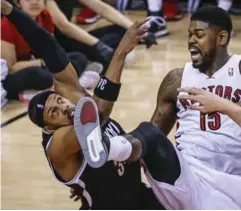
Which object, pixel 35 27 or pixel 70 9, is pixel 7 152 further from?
pixel 70 9

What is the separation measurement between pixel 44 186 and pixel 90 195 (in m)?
0.90

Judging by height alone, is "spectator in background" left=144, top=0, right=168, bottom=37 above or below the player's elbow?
below

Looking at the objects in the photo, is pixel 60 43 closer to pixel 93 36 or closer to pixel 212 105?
pixel 93 36

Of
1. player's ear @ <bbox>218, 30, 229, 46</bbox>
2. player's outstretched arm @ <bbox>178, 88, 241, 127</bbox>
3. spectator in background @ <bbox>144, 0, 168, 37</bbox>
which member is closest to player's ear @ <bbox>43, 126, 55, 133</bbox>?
player's outstretched arm @ <bbox>178, 88, 241, 127</bbox>

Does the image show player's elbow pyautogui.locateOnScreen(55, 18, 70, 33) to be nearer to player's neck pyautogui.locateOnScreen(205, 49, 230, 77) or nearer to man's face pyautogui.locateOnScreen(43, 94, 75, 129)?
player's neck pyautogui.locateOnScreen(205, 49, 230, 77)

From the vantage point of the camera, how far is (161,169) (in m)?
2.45

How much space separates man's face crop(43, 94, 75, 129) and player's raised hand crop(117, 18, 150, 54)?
0.37m

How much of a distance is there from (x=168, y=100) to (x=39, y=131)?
125 centimetres

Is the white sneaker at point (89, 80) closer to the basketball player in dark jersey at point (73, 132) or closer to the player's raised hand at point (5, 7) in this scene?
the basketball player in dark jersey at point (73, 132)

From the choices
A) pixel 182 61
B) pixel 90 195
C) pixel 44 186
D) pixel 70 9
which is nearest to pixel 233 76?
pixel 90 195

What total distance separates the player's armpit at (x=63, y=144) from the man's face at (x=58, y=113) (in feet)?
0.12

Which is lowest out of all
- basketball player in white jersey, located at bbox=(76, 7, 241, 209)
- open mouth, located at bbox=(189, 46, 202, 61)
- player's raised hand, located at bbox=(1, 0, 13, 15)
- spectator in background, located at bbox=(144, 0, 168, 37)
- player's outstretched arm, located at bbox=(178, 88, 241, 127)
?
spectator in background, located at bbox=(144, 0, 168, 37)

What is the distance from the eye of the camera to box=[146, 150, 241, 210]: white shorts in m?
2.48

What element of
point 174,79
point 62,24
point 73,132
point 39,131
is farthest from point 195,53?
point 62,24
